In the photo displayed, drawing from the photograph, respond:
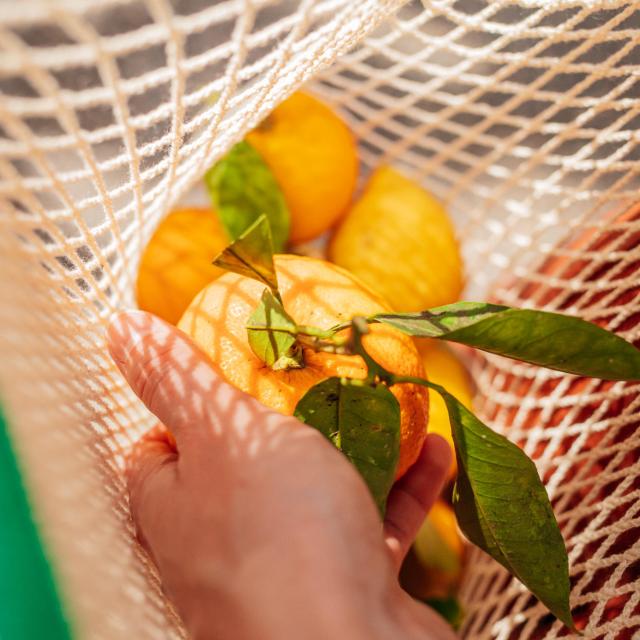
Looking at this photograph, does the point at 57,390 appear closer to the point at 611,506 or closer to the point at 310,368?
the point at 310,368

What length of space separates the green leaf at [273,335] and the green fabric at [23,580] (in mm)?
113

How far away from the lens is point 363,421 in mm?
294

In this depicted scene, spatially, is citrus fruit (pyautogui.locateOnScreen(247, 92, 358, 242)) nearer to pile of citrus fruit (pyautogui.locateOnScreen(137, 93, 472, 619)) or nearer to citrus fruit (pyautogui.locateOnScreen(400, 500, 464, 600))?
pile of citrus fruit (pyautogui.locateOnScreen(137, 93, 472, 619))

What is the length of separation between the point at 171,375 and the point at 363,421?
85 millimetres

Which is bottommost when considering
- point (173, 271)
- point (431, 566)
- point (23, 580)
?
point (431, 566)

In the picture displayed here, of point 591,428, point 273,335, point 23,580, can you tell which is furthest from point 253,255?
point 591,428

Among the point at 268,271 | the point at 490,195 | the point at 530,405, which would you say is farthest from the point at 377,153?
the point at 268,271

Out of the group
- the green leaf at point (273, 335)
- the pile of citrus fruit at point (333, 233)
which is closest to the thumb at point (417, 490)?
the pile of citrus fruit at point (333, 233)

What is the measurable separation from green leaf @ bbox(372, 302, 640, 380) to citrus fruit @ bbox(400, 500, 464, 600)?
0.23 metres

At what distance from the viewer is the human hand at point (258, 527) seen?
0.77 feet

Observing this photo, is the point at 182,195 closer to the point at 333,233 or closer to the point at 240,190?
the point at 240,190

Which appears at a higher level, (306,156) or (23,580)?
(306,156)

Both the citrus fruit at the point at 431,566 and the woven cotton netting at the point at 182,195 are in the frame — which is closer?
the woven cotton netting at the point at 182,195

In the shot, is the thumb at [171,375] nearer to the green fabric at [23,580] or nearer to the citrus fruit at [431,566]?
the green fabric at [23,580]
